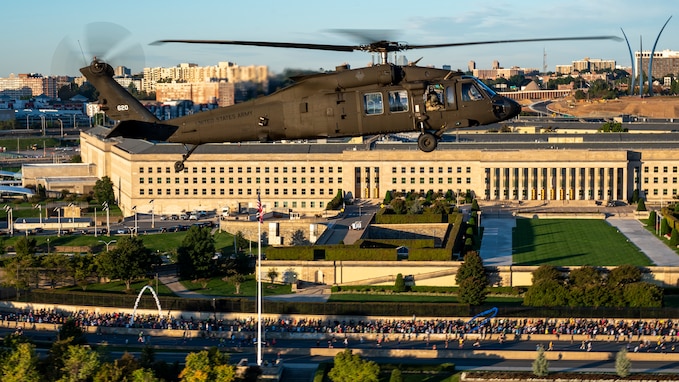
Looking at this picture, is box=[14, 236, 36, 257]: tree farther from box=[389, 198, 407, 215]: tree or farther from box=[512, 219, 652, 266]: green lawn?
box=[512, 219, 652, 266]: green lawn

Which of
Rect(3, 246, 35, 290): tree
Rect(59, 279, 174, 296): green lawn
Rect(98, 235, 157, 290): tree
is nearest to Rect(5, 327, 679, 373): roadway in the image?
Rect(59, 279, 174, 296): green lawn

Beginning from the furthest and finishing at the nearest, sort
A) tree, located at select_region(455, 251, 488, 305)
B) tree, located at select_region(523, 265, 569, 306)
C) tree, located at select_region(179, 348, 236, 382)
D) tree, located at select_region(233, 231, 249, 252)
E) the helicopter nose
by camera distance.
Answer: tree, located at select_region(233, 231, 249, 252), tree, located at select_region(455, 251, 488, 305), tree, located at select_region(523, 265, 569, 306), tree, located at select_region(179, 348, 236, 382), the helicopter nose

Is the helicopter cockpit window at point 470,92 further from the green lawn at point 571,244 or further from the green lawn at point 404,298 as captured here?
the green lawn at point 571,244

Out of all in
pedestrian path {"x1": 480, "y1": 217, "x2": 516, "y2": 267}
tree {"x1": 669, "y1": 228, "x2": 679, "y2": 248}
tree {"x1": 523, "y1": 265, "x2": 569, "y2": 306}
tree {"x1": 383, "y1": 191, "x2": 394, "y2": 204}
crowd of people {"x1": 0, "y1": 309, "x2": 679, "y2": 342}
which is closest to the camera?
crowd of people {"x1": 0, "y1": 309, "x2": 679, "y2": 342}

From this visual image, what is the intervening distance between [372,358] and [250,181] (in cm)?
8911

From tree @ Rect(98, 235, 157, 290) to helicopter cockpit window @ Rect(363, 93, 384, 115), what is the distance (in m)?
57.3

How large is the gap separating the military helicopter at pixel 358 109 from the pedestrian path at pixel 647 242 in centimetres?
6017

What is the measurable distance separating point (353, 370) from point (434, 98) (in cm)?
2345

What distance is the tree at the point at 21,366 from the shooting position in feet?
244

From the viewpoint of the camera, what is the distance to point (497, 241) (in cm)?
13212

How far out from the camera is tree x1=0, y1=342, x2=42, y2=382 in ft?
244

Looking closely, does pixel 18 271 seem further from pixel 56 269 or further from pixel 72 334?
pixel 72 334

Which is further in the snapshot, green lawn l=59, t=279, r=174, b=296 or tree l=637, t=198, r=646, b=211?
tree l=637, t=198, r=646, b=211

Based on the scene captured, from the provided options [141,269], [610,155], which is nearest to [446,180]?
[610,155]
